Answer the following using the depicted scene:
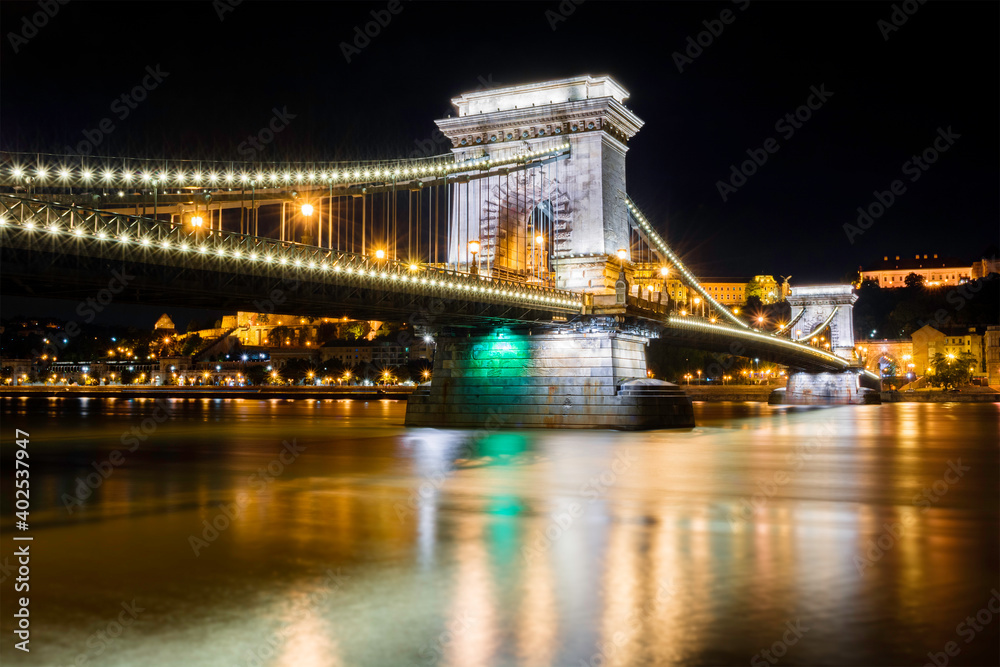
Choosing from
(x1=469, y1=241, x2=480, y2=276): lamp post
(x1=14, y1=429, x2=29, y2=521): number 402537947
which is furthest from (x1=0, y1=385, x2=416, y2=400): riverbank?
(x1=469, y1=241, x2=480, y2=276): lamp post

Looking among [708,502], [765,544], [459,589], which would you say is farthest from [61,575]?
[708,502]

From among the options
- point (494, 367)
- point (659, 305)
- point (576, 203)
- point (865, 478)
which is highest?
point (576, 203)

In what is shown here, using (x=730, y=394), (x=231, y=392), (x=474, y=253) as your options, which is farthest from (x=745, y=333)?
(x=231, y=392)

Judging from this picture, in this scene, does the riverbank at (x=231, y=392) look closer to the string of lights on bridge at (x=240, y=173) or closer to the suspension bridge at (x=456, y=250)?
the suspension bridge at (x=456, y=250)

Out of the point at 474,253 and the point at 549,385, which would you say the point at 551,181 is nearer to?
the point at 474,253

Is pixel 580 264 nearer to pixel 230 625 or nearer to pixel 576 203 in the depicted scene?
pixel 576 203
